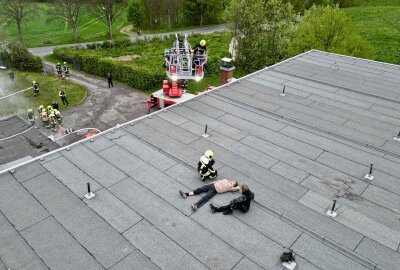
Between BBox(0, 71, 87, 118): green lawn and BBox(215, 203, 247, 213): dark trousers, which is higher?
BBox(215, 203, 247, 213): dark trousers

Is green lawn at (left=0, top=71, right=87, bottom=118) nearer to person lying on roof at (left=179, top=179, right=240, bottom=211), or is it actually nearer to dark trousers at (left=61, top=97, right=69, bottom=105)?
dark trousers at (left=61, top=97, right=69, bottom=105)

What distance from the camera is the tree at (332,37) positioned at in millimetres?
30859

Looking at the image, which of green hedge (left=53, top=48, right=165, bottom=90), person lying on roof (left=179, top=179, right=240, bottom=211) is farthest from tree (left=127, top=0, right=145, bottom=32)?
person lying on roof (left=179, top=179, right=240, bottom=211)

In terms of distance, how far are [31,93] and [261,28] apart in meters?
24.0

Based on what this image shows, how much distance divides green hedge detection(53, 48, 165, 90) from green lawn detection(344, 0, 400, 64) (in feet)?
86.7

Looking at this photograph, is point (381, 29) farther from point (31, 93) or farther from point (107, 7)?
point (31, 93)

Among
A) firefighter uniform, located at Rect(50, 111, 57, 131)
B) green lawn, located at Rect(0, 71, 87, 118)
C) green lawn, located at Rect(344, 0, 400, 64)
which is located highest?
green lawn, located at Rect(344, 0, 400, 64)

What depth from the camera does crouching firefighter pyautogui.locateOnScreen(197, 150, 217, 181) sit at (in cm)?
1062

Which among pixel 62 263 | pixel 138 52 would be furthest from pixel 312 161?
pixel 138 52

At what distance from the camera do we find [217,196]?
1027cm

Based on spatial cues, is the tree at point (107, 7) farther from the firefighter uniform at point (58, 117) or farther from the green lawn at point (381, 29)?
the green lawn at point (381, 29)

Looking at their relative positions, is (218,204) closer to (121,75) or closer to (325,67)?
(325,67)

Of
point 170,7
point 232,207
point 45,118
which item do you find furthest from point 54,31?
point 232,207

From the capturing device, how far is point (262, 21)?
3594cm
